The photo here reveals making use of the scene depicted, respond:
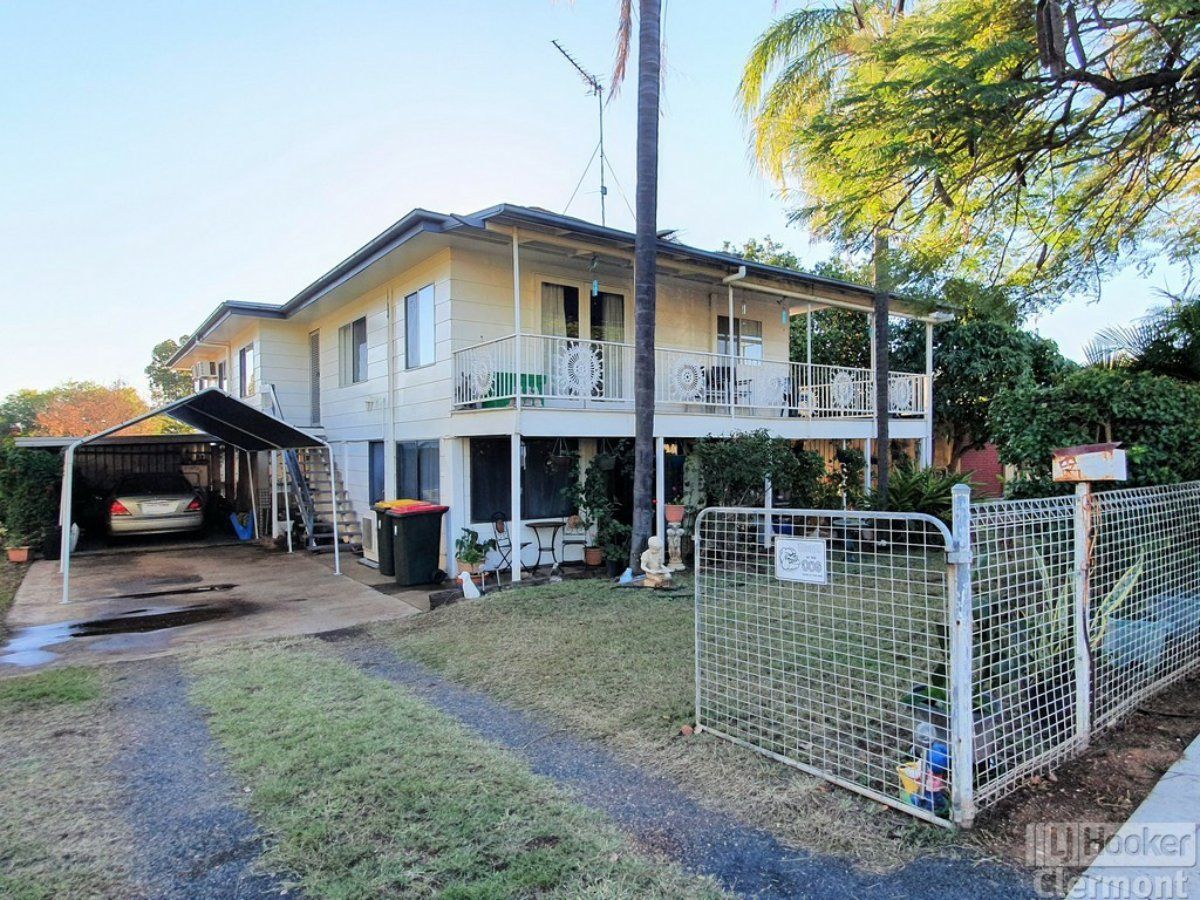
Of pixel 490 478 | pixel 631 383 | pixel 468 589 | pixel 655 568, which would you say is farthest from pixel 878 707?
pixel 631 383

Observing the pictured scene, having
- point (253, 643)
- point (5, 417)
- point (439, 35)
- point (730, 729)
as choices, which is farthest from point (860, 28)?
point (5, 417)

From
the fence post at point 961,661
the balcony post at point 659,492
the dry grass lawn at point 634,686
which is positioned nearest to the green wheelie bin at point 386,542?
the dry grass lawn at point 634,686

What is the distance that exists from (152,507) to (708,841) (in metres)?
14.2

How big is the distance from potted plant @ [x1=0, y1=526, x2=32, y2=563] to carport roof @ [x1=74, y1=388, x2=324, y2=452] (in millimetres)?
4028

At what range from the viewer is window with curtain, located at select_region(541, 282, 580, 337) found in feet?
36.0

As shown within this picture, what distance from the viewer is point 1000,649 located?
10.3 ft

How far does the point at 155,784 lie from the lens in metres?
3.54

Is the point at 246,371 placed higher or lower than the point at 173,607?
higher

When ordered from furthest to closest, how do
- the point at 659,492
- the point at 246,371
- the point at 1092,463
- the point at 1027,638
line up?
the point at 246,371, the point at 659,492, the point at 1092,463, the point at 1027,638

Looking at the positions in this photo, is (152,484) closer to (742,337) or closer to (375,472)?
(375,472)

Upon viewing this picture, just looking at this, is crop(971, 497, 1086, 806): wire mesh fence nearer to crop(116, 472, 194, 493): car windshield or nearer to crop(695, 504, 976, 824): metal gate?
crop(695, 504, 976, 824): metal gate

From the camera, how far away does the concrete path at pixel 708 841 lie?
251cm

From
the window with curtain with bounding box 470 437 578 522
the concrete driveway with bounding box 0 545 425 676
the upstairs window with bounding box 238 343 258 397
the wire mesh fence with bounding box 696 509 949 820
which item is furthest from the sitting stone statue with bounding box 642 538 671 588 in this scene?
the upstairs window with bounding box 238 343 258 397

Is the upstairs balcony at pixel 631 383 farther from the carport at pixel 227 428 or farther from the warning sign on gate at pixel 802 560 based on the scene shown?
the warning sign on gate at pixel 802 560
